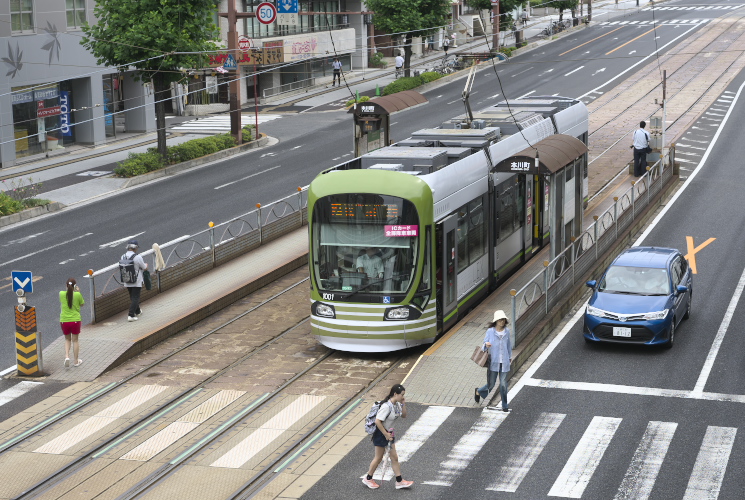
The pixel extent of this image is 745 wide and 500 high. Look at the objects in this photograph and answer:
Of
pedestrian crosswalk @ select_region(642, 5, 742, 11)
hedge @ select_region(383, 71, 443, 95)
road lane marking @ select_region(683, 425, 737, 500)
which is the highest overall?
pedestrian crosswalk @ select_region(642, 5, 742, 11)

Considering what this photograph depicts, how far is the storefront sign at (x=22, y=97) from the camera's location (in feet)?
148

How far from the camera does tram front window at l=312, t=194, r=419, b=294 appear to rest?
19594 mm

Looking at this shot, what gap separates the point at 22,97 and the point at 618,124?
1032 inches

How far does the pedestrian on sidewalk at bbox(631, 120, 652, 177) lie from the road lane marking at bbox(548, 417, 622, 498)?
20507mm

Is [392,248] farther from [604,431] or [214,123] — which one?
[214,123]

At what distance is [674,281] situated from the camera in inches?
838

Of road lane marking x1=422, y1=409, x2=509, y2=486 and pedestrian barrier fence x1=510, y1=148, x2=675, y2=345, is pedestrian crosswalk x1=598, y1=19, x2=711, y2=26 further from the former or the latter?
road lane marking x1=422, y1=409, x2=509, y2=486

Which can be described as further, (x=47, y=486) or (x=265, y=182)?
(x=265, y=182)

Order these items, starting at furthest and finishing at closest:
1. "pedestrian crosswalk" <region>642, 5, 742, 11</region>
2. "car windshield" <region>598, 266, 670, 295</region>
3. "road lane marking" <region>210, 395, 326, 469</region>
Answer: "pedestrian crosswalk" <region>642, 5, 742, 11</region>
"car windshield" <region>598, 266, 670, 295</region>
"road lane marking" <region>210, 395, 326, 469</region>

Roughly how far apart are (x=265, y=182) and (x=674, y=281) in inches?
824

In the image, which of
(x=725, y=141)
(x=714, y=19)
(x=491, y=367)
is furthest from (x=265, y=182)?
(x=714, y=19)

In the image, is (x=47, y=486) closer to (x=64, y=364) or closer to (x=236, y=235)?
(x=64, y=364)

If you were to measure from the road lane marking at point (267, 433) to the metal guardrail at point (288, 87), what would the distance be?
47.0 m

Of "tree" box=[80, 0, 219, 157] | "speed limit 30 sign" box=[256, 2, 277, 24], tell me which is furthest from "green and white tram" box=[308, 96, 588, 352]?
"speed limit 30 sign" box=[256, 2, 277, 24]
